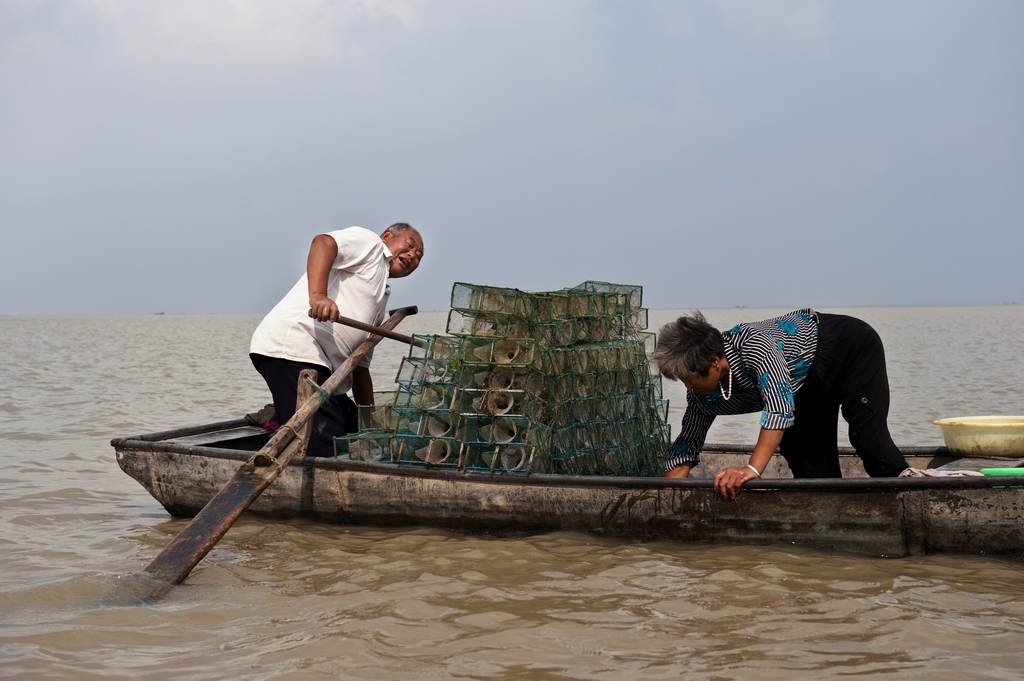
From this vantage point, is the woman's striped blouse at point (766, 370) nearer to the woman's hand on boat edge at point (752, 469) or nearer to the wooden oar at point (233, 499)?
the woman's hand on boat edge at point (752, 469)

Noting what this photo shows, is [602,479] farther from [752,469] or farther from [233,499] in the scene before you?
[233,499]

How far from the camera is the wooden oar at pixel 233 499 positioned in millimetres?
4578

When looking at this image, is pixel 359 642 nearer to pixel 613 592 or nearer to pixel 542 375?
pixel 613 592

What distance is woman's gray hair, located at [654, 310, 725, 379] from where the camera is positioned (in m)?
4.55

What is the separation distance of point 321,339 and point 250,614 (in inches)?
83.0

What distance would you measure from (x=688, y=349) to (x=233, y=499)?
2655mm

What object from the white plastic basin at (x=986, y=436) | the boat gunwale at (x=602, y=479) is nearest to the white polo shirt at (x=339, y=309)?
the boat gunwale at (x=602, y=479)

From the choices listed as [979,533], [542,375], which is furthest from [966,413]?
[542,375]

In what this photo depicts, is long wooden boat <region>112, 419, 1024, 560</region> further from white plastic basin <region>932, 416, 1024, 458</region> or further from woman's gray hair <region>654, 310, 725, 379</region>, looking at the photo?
woman's gray hair <region>654, 310, 725, 379</region>

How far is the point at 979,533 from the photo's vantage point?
15.5ft

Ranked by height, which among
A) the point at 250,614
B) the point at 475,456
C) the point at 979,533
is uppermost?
the point at 475,456

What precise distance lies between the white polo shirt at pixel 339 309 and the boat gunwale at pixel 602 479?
680 millimetres

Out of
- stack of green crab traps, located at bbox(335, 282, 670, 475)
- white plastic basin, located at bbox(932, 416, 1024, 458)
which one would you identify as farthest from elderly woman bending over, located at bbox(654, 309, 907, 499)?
white plastic basin, located at bbox(932, 416, 1024, 458)

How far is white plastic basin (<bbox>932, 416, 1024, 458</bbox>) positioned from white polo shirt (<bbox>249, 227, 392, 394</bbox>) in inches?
158
